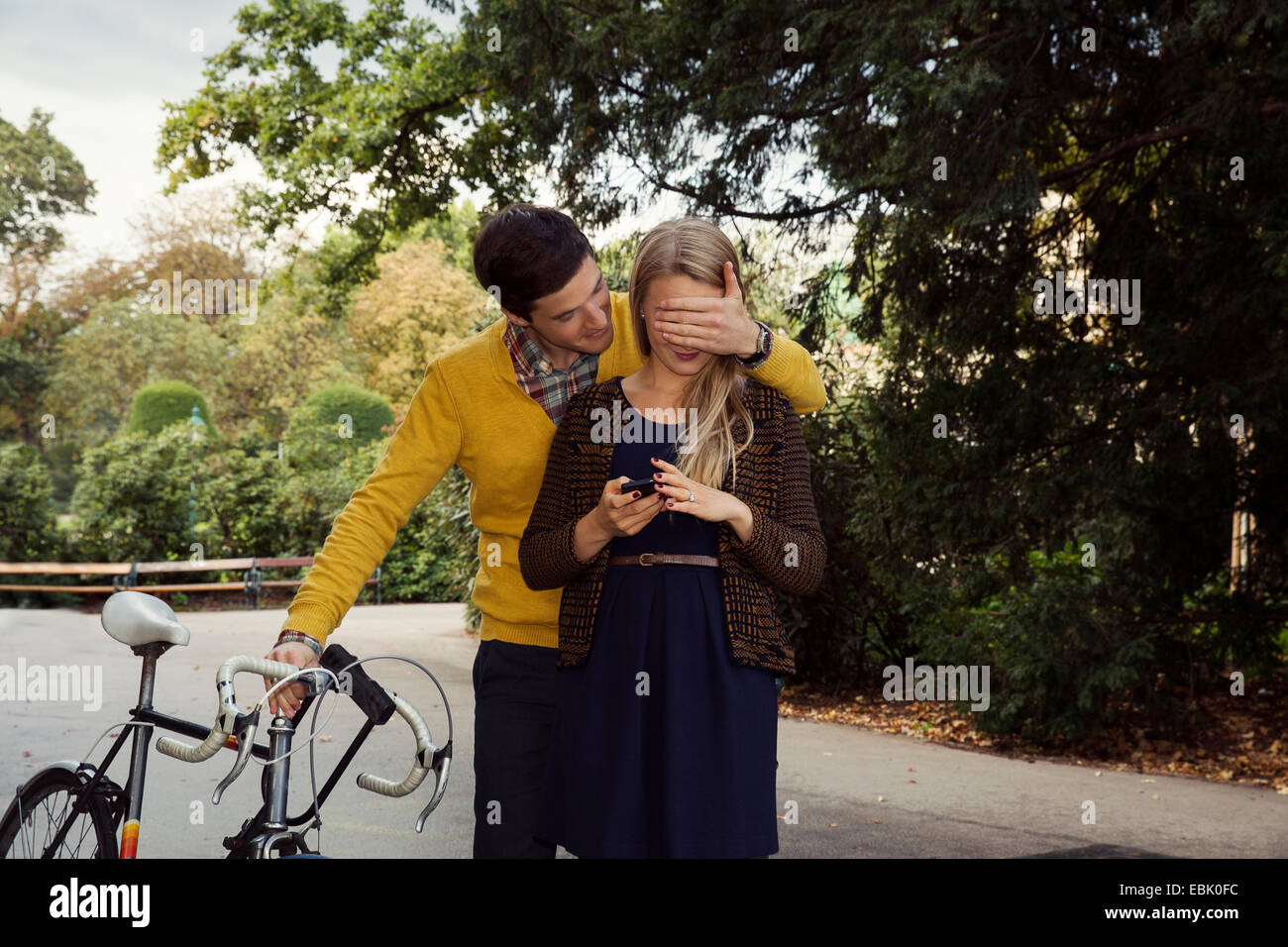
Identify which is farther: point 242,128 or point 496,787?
point 242,128

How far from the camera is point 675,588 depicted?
86.9 inches

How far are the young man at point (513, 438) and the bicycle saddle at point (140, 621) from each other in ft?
1.26

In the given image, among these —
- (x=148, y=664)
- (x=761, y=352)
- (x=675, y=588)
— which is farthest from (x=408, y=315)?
(x=675, y=588)

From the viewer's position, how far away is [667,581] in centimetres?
221

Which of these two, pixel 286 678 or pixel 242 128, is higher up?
pixel 242 128

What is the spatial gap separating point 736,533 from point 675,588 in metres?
0.16

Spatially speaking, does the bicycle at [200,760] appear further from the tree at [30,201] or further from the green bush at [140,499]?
the tree at [30,201]

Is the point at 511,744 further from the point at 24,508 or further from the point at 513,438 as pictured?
the point at 24,508

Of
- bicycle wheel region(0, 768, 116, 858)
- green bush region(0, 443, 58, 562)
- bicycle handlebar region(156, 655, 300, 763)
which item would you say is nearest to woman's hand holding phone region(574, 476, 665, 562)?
bicycle handlebar region(156, 655, 300, 763)

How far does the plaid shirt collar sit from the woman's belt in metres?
0.44
